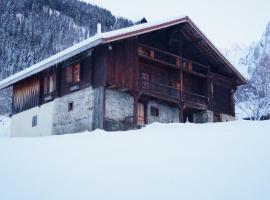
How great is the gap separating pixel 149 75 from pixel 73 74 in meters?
5.10

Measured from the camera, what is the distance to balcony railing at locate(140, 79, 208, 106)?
2400 cm

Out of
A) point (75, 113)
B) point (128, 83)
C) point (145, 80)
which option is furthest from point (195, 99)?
point (75, 113)

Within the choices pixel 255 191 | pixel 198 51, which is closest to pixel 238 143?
pixel 255 191

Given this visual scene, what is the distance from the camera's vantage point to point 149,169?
28.1ft

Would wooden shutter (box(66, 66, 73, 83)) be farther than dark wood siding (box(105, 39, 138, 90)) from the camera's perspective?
Yes

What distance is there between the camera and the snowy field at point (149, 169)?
23.2 feet

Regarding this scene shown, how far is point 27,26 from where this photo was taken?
55500 mm

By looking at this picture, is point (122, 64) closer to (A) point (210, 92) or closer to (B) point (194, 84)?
(B) point (194, 84)

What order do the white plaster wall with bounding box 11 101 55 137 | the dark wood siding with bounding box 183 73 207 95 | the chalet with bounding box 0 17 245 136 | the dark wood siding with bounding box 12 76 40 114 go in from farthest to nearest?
the dark wood siding with bounding box 183 73 207 95 < the dark wood siding with bounding box 12 76 40 114 < the white plaster wall with bounding box 11 101 55 137 < the chalet with bounding box 0 17 245 136

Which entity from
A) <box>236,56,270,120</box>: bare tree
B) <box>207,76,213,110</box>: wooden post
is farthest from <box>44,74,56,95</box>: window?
<box>236,56,270,120</box>: bare tree

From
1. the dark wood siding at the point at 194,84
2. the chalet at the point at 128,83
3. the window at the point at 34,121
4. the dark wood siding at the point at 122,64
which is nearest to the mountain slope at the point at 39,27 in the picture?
the window at the point at 34,121

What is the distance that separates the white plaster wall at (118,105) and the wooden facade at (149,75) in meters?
0.39

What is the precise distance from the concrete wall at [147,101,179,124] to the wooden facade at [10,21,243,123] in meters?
0.41

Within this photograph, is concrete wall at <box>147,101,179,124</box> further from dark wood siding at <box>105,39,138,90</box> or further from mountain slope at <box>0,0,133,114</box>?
mountain slope at <box>0,0,133,114</box>
